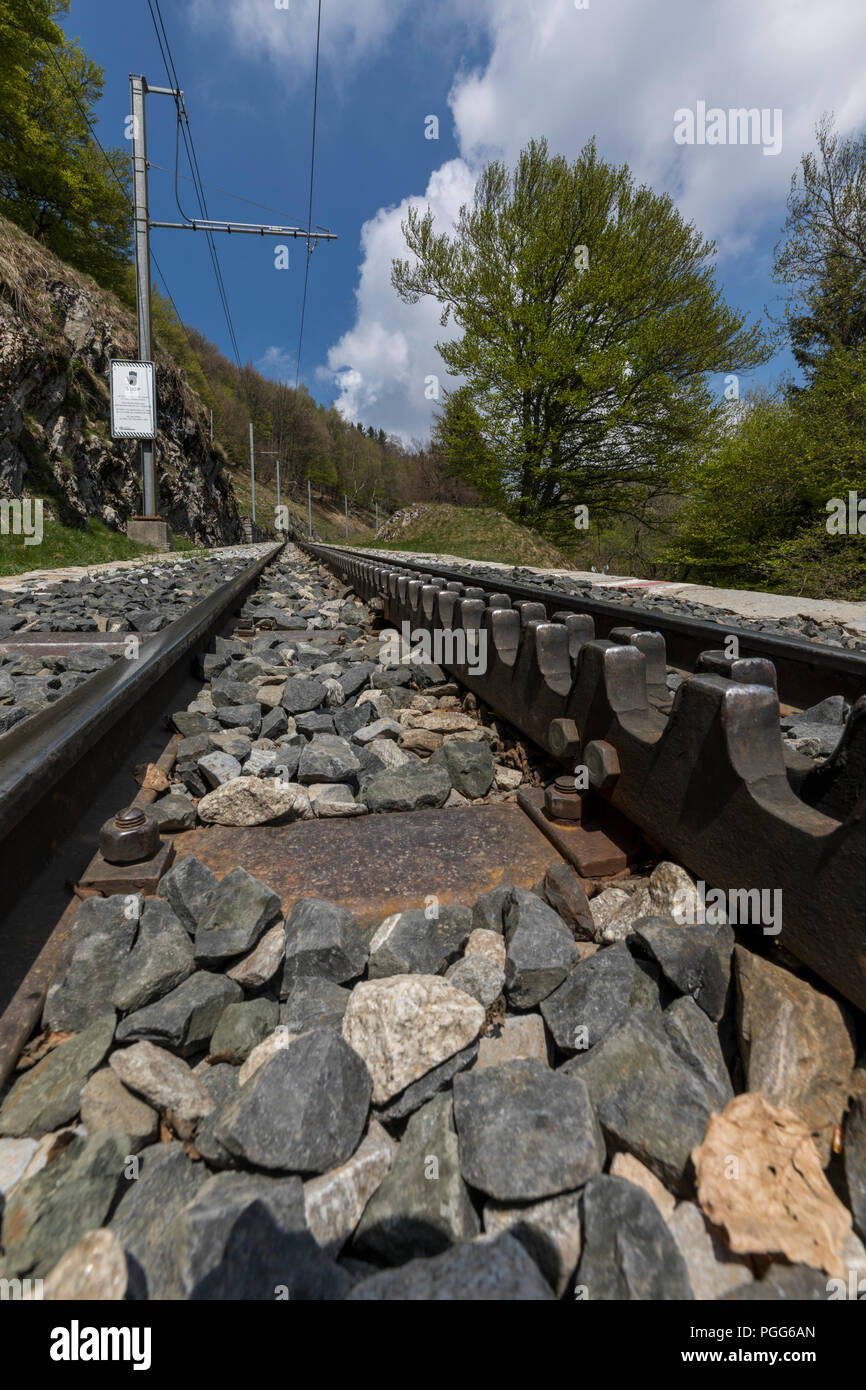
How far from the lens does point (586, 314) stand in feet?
59.2

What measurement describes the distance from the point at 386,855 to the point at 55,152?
31.3 metres

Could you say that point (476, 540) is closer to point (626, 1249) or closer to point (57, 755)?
point (57, 755)

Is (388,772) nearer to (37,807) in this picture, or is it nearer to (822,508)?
(37,807)

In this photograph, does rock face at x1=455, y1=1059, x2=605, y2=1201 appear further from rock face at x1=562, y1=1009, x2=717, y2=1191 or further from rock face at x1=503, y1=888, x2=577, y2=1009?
rock face at x1=503, y1=888, x2=577, y2=1009

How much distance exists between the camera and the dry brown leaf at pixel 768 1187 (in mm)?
570

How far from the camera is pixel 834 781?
0.94 metres

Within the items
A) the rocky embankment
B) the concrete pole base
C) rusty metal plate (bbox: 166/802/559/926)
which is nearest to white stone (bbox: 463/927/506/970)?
rusty metal plate (bbox: 166/802/559/926)

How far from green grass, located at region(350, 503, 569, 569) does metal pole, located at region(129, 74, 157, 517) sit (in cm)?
579

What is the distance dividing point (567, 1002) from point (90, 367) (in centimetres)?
2299

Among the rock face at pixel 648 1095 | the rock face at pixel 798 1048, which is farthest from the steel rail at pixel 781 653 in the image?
the rock face at pixel 648 1095

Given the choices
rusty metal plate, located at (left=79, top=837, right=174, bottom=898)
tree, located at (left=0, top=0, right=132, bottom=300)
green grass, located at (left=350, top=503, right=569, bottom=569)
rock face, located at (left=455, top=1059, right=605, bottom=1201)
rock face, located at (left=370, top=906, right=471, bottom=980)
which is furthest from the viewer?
tree, located at (left=0, top=0, right=132, bottom=300)

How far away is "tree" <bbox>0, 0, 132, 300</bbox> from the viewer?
60.0ft

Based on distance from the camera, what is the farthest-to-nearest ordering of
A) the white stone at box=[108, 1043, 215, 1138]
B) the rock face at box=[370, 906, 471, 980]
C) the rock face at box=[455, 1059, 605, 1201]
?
the rock face at box=[370, 906, 471, 980], the white stone at box=[108, 1043, 215, 1138], the rock face at box=[455, 1059, 605, 1201]
